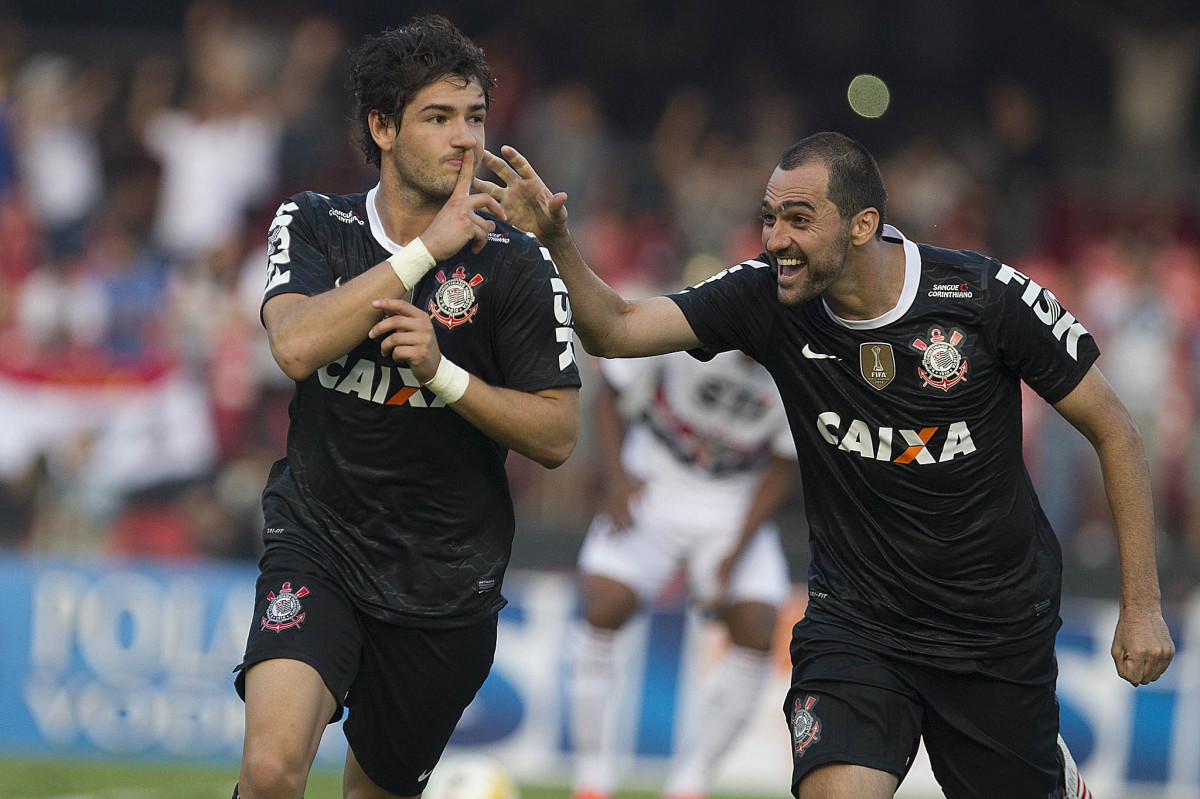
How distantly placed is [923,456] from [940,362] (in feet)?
1.03

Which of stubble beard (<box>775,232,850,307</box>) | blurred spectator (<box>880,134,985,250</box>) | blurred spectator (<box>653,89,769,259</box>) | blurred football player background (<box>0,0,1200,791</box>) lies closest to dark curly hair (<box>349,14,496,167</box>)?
stubble beard (<box>775,232,850,307</box>)

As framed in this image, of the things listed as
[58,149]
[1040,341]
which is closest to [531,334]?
[1040,341]

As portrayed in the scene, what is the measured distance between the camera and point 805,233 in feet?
16.6

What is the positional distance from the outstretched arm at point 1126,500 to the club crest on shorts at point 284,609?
8.47 feet

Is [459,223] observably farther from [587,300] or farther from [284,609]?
[284,609]

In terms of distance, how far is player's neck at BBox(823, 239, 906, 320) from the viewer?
516 centimetres

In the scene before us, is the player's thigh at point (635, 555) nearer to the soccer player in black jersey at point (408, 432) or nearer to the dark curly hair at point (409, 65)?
the soccer player in black jersey at point (408, 432)

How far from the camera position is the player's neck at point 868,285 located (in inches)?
203

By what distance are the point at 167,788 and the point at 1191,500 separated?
26.3ft

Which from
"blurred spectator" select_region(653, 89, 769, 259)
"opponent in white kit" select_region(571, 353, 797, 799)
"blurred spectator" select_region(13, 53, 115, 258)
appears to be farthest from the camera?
"blurred spectator" select_region(653, 89, 769, 259)

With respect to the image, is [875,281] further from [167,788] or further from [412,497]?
[167,788]

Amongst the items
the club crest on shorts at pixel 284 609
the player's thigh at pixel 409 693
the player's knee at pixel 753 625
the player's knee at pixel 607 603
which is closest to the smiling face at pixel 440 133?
the club crest on shorts at pixel 284 609

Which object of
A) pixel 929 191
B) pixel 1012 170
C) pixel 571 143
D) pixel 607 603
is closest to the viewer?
pixel 607 603

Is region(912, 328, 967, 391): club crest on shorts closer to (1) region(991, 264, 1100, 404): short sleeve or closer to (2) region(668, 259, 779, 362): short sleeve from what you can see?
(1) region(991, 264, 1100, 404): short sleeve
